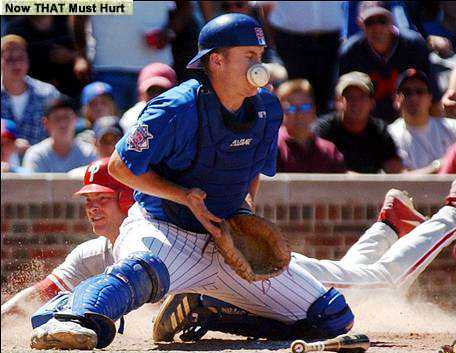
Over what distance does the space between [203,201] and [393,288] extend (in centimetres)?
170

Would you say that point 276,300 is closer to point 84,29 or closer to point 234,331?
point 234,331

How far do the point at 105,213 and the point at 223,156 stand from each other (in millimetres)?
1207

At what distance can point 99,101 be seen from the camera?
977cm

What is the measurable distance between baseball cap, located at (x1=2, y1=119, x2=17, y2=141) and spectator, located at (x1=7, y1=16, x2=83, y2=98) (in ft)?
3.49

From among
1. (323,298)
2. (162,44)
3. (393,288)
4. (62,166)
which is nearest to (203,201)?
(323,298)

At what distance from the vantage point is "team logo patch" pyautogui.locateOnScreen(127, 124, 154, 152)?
5.29 metres

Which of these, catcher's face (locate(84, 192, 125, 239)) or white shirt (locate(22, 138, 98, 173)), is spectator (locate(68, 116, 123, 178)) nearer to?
white shirt (locate(22, 138, 98, 173))

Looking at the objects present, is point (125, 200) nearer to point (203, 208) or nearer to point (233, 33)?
point (203, 208)

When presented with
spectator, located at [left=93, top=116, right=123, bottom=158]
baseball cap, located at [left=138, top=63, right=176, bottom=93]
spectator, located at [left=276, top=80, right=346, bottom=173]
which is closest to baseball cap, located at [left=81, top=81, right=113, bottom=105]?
baseball cap, located at [left=138, top=63, right=176, bottom=93]

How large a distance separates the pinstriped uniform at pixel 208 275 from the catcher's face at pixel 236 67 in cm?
71

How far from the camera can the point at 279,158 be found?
8.84m

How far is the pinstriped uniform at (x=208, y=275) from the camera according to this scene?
5.46 meters

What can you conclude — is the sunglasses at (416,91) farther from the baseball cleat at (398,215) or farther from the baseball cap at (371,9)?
the baseball cleat at (398,215)
